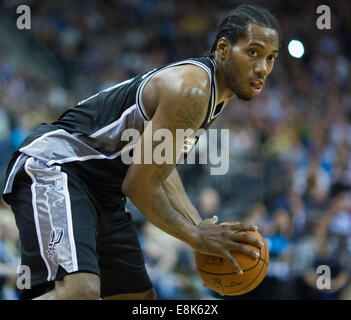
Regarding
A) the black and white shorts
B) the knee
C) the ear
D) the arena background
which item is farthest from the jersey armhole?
the arena background

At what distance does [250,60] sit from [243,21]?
0.26 metres

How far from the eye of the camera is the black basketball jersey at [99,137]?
3309mm

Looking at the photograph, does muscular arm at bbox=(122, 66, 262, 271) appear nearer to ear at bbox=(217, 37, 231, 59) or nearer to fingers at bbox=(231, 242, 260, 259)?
fingers at bbox=(231, 242, 260, 259)

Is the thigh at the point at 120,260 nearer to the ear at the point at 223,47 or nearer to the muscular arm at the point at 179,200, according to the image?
the muscular arm at the point at 179,200

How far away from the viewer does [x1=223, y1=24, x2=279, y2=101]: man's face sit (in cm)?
333

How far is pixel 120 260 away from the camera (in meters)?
3.87

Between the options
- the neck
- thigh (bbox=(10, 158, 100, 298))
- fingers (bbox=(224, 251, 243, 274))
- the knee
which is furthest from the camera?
the neck

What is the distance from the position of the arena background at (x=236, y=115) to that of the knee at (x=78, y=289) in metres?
3.33

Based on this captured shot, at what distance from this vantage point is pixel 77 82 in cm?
1039

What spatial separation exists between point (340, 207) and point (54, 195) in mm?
5647

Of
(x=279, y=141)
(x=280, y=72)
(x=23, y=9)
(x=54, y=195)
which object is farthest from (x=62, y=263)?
(x=280, y=72)

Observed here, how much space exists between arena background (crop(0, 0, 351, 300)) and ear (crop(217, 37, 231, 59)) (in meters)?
3.80

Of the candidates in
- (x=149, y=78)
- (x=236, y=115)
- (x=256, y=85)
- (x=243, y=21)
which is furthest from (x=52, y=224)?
(x=236, y=115)

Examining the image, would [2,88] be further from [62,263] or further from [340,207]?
[62,263]
